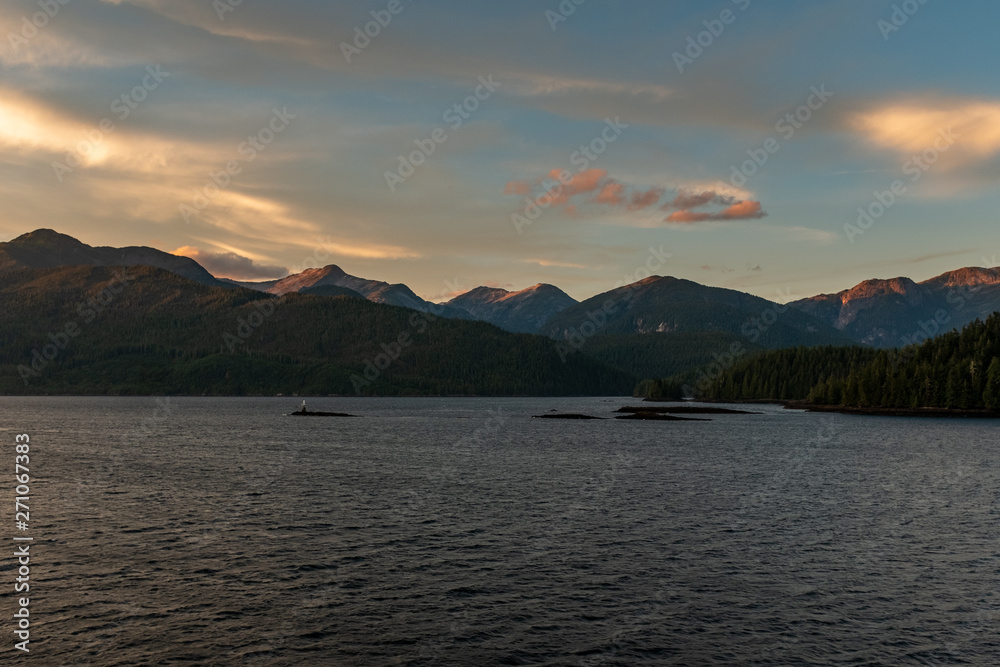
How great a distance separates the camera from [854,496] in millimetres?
76562

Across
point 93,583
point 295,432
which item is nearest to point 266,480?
point 93,583

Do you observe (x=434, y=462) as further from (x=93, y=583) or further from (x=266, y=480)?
(x=93, y=583)

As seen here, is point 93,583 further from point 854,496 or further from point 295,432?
point 295,432

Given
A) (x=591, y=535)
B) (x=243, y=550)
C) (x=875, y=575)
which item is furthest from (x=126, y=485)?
(x=875, y=575)

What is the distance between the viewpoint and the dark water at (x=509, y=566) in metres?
32.0

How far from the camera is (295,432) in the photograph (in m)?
177

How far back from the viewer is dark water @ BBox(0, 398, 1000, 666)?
32.0 metres

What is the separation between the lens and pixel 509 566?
45469 mm

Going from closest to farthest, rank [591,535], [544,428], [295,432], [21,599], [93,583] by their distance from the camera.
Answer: [21,599] → [93,583] → [591,535] → [295,432] → [544,428]

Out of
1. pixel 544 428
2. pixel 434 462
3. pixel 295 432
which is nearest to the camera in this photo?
pixel 434 462

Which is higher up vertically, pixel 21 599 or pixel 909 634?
pixel 909 634

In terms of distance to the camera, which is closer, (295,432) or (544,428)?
(295,432)

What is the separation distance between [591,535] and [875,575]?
64.1 feet

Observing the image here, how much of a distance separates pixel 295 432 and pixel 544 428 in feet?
217
